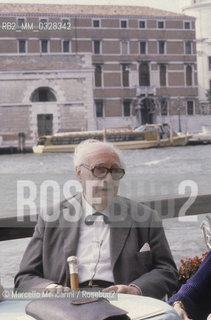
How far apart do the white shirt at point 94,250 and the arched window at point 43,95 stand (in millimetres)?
29565

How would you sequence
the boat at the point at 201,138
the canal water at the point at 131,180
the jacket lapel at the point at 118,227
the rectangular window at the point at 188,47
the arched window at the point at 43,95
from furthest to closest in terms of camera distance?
the rectangular window at the point at 188,47 → the arched window at the point at 43,95 → the boat at the point at 201,138 → the canal water at the point at 131,180 → the jacket lapel at the point at 118,227

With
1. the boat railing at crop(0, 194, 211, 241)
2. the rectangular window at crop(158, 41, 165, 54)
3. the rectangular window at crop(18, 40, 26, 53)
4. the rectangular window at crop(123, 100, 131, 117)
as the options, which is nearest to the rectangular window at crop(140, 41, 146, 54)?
the rectangular window at crop(158, 41, 165, 54)

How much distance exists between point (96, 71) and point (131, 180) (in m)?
15.3

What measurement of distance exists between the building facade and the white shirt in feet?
93.4

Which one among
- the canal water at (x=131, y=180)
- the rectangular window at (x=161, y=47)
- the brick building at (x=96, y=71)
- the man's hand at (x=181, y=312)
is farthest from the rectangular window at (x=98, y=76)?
the man's hand at (x=181, y=312)

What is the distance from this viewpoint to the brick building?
30062mm

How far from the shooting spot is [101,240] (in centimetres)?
132

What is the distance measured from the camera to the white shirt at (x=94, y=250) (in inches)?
50.9

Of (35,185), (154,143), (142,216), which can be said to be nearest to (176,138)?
(154,143)

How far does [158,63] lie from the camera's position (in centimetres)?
3366

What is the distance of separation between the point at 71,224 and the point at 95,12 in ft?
109

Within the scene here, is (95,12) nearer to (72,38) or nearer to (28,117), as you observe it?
(72,38)

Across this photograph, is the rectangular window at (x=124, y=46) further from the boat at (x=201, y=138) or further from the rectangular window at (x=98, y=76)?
the boat at (x=201, y=138)

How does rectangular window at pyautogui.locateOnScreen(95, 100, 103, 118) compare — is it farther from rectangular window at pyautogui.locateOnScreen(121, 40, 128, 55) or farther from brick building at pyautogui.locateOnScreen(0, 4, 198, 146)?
rectangular window at pyautogui.locateOnScreen(121, 40, 128, 55)
